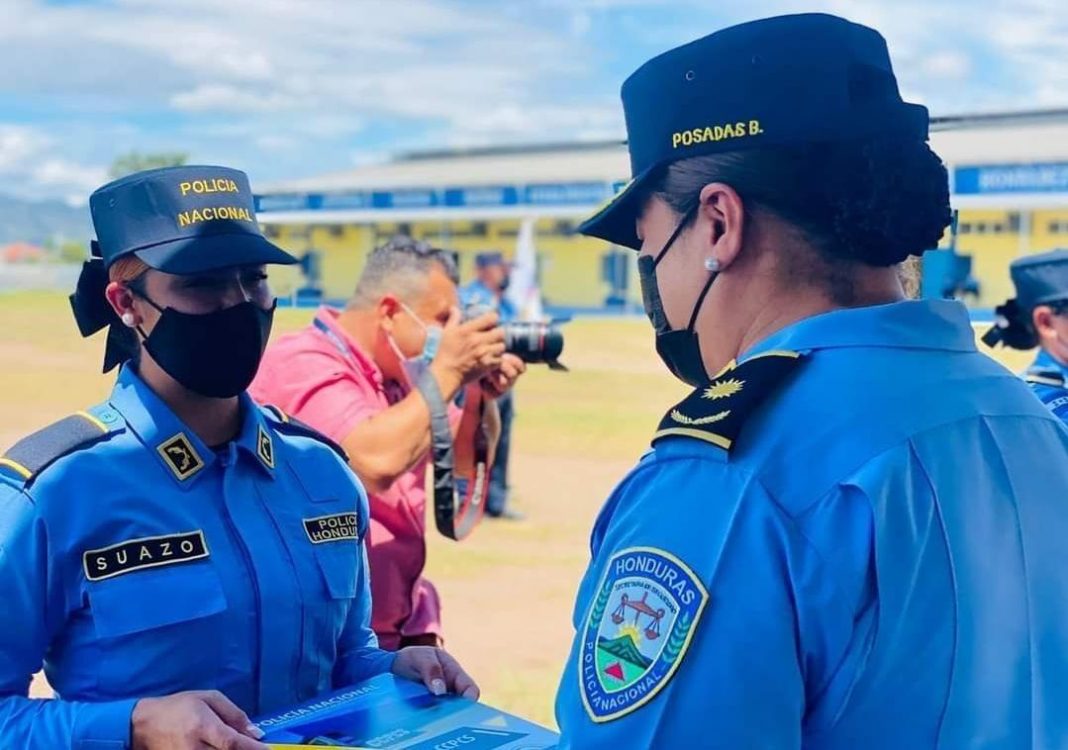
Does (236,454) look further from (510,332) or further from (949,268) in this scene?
(949,268)

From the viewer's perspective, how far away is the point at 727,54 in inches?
51.4

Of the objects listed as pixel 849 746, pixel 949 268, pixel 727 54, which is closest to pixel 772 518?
pixel 849 746

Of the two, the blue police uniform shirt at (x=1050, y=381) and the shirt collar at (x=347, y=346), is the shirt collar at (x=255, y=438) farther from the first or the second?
the blue police uniform shirt at (x=1050, y=381)

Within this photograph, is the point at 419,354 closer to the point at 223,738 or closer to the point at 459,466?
the point at 459,466

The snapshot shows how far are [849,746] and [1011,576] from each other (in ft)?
0.78

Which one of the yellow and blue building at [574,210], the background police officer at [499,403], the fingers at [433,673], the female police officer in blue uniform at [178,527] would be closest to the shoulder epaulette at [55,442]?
the female police officer in blue uniform at [178,527]

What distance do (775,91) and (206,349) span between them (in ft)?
4.11

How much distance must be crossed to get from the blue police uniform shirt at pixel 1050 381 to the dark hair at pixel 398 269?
1.80 metres

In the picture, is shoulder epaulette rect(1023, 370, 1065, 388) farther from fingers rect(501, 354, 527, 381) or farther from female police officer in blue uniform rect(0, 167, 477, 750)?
female police officer in blue uniform rect(0, 167, 477, 750)

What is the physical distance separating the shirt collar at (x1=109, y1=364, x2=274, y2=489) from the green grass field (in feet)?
1.29

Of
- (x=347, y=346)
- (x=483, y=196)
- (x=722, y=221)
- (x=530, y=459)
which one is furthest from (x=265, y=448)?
(x=483, y=196)

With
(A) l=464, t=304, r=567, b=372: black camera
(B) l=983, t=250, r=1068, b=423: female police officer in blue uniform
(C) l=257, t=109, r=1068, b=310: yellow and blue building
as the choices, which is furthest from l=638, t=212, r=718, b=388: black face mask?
(C) l=257, t=109, r=1068, b=310: yellow and blue building

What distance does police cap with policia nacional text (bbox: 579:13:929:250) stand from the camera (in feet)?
4.13

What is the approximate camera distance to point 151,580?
1902 millimetres
